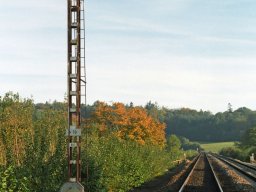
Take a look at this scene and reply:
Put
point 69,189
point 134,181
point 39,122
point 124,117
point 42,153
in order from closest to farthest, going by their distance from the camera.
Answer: point 69,189 < point 42,153 < point 39,122 < point 134,181 < point 124,117

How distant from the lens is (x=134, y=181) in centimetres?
2912

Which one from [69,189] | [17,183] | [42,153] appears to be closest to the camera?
[17,183]

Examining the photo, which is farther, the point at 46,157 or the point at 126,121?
the point at 126,121

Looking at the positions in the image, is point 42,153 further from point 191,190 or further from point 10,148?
point 191,190

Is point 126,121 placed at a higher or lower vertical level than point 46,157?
higher

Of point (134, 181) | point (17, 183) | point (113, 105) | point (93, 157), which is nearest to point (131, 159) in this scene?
point (134, 181)

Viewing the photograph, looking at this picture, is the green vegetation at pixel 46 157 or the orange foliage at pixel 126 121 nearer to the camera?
the green vegetation at pixel 46 157

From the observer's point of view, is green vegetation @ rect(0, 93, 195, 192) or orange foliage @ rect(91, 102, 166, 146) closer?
green vegetation @ rect(0, 93, 195, 192)

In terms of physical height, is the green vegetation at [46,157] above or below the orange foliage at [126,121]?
below

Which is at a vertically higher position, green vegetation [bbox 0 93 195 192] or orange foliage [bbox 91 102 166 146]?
orange foliage [bbox 91 102 166 146]

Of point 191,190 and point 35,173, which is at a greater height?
point 35,173

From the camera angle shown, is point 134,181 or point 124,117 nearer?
point 134,181

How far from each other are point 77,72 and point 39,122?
575 cm

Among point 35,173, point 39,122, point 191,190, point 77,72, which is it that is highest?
point 77,72
